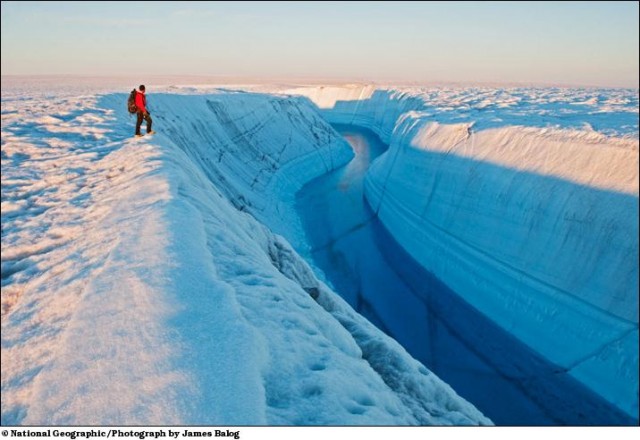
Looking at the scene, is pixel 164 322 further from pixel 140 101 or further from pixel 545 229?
pixel 545 229

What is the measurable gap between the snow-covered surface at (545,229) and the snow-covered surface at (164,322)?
6.07 m

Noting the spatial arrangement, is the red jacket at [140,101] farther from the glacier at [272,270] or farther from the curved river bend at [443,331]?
the curved river bend at [443,331]

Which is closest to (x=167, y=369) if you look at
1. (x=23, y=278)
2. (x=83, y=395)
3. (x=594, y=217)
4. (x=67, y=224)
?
(x=83, y=395)

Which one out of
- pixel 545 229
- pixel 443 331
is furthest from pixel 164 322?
pixel 545 229

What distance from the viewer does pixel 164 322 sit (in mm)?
3268

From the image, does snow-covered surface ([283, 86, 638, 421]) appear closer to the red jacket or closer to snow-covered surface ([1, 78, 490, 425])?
snow-covered surface ([1, 78, 490, 425])

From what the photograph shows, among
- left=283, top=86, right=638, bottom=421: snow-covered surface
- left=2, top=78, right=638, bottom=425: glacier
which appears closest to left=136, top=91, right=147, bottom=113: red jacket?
left=2, top=78, right=638, bottom=425: glacier

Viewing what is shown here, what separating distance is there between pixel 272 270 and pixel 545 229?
9.18 metres

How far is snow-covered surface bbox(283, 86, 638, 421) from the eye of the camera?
9.67 metres

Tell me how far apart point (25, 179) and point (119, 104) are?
1024 cm

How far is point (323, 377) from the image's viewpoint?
3.58 m

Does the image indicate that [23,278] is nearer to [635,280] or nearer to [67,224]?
[67,224]

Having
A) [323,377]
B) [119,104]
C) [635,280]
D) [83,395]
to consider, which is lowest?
[635,280]

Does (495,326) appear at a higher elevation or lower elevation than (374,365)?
lower
